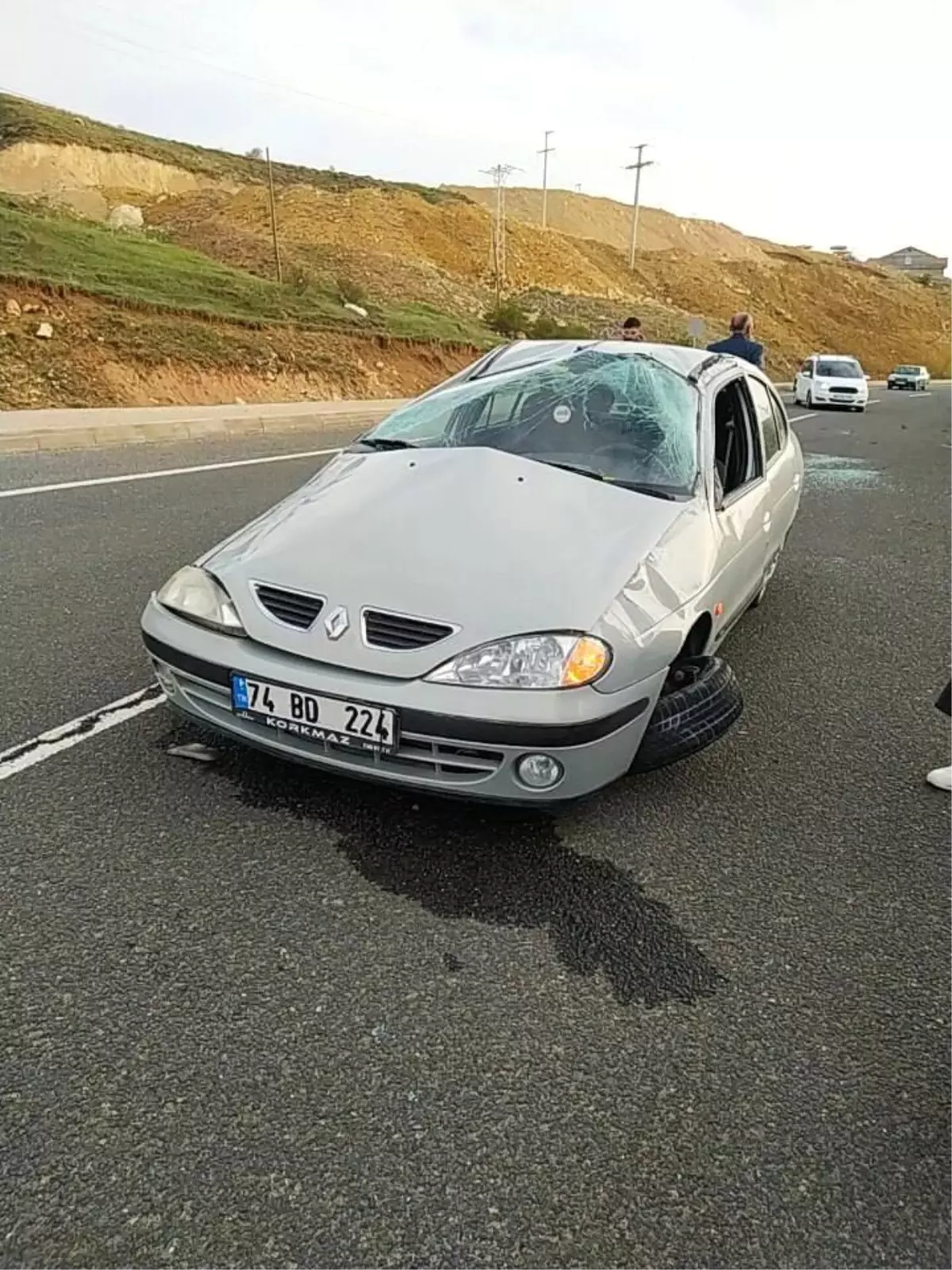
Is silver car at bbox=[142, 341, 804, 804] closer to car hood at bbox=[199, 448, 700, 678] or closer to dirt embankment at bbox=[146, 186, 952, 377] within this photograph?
car hood at bbox=[199, 448, 700, 678]

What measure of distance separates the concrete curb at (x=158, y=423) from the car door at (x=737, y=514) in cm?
832

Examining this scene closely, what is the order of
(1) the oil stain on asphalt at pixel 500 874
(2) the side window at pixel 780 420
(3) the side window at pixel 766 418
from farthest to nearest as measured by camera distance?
(2) the side window at pixel 780 420, (3) the side window at pixel 766 418, (1) the oil stain on asphalt at pixel 500 874

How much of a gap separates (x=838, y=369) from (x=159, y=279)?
1730cm

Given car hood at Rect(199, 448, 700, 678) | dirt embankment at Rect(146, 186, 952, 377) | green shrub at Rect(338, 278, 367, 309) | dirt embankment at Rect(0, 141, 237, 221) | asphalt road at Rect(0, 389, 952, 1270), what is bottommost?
asphalt road at Rect(0, 389, 952, 1270)

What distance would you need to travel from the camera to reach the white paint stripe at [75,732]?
10.2 ft

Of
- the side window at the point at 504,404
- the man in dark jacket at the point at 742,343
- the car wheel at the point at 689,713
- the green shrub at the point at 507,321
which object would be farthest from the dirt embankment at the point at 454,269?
the car wheel at the point at 689,713

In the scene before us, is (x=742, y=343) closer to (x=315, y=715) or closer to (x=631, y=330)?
(x=631, y=330)

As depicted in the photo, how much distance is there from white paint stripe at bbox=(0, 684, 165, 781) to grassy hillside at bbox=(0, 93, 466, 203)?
54496 mm

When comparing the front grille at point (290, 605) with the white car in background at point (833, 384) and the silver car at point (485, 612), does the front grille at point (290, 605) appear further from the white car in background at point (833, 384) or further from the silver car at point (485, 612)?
the white car in background at point (833, 384)

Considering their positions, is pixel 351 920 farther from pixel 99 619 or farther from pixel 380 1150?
pixel 99 619

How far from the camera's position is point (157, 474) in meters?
8.80

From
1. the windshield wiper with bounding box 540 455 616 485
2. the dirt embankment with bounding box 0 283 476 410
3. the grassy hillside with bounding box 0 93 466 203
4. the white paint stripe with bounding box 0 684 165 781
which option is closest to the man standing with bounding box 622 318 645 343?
the windshield wiper with bounding box 540 455 616 485

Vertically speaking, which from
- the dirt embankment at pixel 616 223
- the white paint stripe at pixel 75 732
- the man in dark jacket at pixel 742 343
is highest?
the dirt embankment at pixel 616 223

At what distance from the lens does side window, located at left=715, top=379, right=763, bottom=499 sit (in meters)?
3.96
